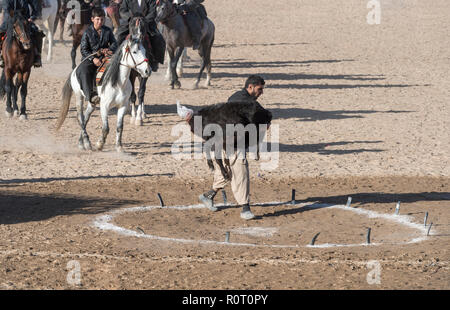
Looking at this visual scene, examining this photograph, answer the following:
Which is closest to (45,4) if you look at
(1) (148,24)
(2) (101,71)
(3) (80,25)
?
(3) (80,25)

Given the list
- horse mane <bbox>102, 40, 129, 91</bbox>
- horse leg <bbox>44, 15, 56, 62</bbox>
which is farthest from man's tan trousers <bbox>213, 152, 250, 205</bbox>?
horse leg <bbox>44, 15, 56, 62</bbox>

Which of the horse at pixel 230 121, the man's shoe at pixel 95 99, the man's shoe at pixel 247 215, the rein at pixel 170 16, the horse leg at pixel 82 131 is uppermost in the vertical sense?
the rein at pixel 170 16

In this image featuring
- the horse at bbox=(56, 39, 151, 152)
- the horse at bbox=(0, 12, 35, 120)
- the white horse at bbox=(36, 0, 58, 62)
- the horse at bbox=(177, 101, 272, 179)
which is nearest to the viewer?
the horse at bbox=(177, 101, 272, 179)

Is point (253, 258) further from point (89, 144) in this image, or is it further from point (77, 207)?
point (89, 144)

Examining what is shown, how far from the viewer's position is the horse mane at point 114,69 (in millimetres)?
14766

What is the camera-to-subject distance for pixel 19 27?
17.5 m

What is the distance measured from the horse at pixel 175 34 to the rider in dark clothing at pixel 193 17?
141mm

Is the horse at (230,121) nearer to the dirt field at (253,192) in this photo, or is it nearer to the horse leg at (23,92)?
the dirt field at (253,192)

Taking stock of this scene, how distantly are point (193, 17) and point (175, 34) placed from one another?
967mm

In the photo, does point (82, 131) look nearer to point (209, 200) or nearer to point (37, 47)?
point (37, 47)

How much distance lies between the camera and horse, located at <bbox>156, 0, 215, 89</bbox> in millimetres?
21734

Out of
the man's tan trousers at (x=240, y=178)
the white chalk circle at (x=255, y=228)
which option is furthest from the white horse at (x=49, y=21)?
the man's tan trousers at (x=240, y=178)

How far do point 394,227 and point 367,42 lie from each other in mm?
24002

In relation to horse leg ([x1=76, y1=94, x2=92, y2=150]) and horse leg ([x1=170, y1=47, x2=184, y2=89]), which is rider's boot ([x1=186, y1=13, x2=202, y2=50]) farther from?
horse leg ([x1=76, y1=94, x2=92, y2=150])
